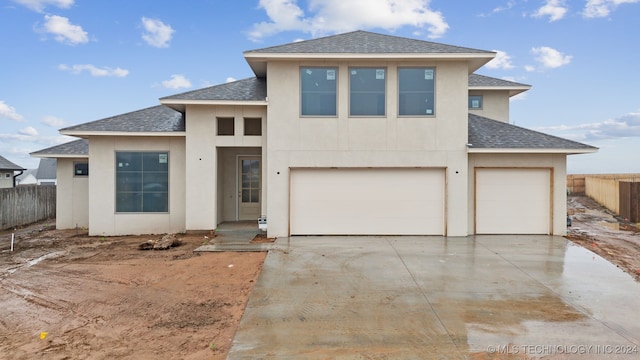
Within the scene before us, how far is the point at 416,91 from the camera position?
1052 centimetres

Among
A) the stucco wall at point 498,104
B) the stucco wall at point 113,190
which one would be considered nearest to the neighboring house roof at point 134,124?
the stucco wall at point 113,190

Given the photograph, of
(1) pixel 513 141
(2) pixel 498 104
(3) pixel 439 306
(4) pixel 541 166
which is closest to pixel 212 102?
(3) pixel 439 306

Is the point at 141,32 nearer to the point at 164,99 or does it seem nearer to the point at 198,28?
the point at 198,28

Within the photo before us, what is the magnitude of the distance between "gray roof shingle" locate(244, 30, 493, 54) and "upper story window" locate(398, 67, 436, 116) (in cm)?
59

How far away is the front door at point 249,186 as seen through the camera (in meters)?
13.2

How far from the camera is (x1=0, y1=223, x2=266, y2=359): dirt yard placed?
14.0 feet

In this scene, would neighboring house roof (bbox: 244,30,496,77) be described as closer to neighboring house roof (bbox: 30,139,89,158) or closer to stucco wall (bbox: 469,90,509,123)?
stucco wall (bbox: 469,90,509,123)

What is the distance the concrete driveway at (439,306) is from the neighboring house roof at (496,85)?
9.59 meters

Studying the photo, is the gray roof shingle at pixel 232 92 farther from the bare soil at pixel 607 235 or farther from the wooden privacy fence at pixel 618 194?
the wooden privacy fence at pixel 618 194

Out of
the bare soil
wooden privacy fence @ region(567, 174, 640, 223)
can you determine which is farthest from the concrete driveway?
wooden privacy fence @ region(567, 174, 640, 223)

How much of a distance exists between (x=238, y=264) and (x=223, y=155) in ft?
20.5

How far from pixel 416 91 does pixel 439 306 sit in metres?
6.95

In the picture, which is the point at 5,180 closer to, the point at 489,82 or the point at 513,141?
the point at 513,141

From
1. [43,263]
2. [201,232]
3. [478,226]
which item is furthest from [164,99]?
[478,226]
